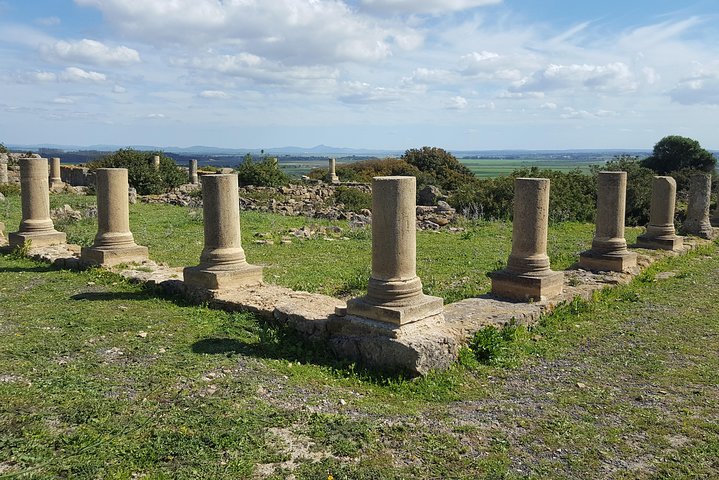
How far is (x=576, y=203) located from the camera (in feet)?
75.2

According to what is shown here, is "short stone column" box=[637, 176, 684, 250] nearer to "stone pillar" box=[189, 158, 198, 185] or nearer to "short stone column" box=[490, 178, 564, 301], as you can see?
"short stone column" box=[490, 178, 564, 301]

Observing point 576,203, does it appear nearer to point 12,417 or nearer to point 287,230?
point 287,230

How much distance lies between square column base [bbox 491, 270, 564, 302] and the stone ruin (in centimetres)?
2

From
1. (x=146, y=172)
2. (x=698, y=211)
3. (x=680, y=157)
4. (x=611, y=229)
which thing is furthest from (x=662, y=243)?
(x=680, y=157)

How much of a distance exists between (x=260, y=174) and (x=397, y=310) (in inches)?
1094

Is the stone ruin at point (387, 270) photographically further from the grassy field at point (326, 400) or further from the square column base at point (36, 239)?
the grassy field at point (326, 400)

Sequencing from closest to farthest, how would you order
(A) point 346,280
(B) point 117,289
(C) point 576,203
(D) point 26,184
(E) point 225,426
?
(E) point 225,426, (B) point 117,289, (A) point 346,280, (D) point 26,184, (C) point 576,203

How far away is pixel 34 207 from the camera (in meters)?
13.4

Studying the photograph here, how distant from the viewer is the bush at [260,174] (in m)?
33.6

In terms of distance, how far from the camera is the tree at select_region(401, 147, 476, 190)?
1631 inches

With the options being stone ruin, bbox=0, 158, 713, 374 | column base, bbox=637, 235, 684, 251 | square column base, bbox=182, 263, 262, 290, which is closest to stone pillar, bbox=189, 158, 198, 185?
stone ruin, bbox=0, 158, 713, 374

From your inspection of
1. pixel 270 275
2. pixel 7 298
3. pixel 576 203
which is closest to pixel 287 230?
pixel 270 275

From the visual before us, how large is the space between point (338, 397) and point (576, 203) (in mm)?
19305

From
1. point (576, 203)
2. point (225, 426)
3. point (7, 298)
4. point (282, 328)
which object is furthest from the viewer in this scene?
point (576, 203)
